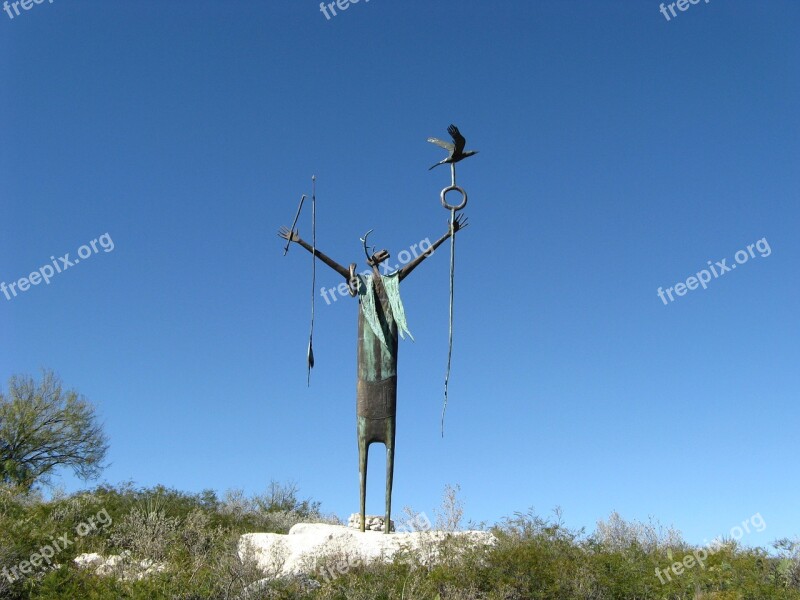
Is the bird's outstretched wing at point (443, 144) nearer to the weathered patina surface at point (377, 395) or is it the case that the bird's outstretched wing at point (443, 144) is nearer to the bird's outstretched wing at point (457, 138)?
the bird's outstretched wing at point (457, 138)

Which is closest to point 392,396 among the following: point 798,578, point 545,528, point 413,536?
point 413,536

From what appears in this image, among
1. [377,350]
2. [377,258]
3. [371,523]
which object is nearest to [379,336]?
[377,350]

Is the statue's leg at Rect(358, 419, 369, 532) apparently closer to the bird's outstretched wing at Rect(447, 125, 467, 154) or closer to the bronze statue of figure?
the bronze statue of figure

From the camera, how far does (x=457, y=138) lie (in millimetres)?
13680

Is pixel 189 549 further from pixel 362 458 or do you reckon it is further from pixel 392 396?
pixel 392 396

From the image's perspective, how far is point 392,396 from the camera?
13.3 metres

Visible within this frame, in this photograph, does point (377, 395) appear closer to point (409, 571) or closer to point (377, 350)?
point (377, 350)

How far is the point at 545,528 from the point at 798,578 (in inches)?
145

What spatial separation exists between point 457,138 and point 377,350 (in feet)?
12.4

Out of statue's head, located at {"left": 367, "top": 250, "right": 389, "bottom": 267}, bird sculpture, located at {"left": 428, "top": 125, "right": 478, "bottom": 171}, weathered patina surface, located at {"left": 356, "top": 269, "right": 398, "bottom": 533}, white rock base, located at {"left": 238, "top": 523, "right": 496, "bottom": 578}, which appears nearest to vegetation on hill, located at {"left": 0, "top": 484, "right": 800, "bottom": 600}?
white rock base, located at {"left": 238, "top": 523, "right": 496, "bottom": 578}

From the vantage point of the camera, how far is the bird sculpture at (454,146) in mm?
13663

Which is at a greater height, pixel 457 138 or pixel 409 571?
pixel 457 138

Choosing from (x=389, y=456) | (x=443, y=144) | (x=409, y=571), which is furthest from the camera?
(x=443, y=144)

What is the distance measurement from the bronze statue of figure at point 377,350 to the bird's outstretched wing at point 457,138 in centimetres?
119
